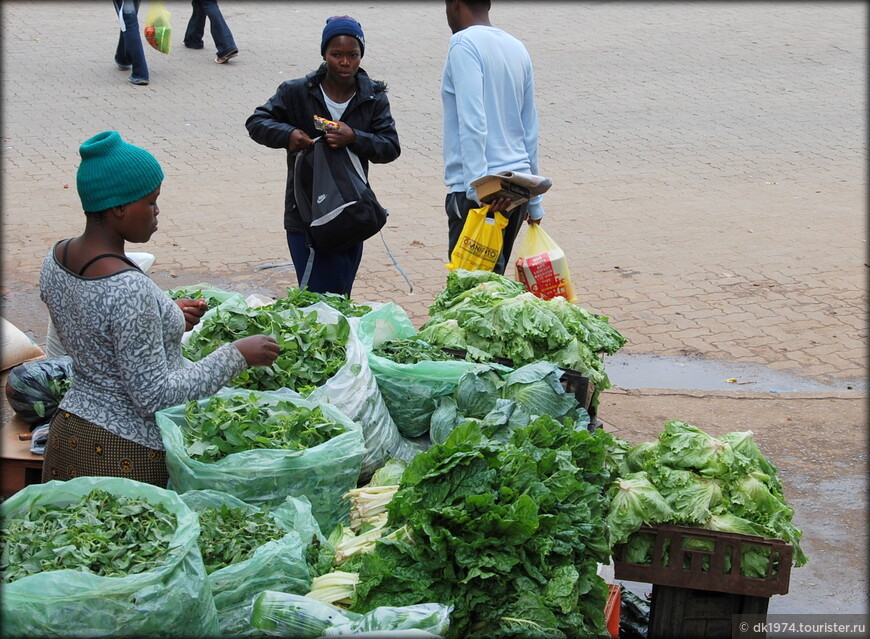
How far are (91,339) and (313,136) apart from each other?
264cm

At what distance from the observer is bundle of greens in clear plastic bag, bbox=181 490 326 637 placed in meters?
2.91

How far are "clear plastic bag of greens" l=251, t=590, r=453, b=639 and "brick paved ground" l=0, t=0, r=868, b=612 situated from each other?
2.22m

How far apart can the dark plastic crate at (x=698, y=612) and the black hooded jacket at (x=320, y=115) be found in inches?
114

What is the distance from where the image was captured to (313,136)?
218 inches

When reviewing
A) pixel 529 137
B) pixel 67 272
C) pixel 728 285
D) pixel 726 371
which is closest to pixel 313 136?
pixel 529 137

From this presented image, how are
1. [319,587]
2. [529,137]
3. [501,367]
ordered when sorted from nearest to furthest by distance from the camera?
[319,587] < [501,367] < [529,137]

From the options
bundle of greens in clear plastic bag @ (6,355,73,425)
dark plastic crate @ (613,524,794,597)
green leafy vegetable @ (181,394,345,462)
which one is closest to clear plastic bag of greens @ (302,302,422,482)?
green leafy vegetable @ (181,394,345,462)

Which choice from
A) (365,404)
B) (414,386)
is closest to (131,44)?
(414,386)

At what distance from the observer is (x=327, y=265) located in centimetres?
567

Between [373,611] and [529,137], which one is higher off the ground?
[529,137]

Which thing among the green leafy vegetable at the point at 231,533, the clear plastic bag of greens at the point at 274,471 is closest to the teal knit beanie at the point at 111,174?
the clear plastic bag of greens at the point at 274,471

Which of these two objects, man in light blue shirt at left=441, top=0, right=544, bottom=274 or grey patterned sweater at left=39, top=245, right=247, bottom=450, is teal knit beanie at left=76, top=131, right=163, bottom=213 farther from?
man in light blue shirt at left=441, top=0, right=544, bottom=274

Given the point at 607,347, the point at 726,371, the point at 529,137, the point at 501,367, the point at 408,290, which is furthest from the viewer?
the point at 408,290

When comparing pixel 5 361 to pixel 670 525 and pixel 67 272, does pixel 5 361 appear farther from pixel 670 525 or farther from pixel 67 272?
pixel 670 525
